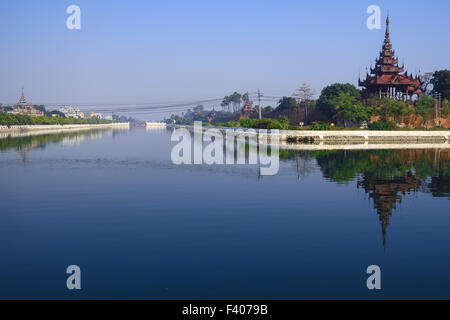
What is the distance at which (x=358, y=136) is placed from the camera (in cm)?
6475

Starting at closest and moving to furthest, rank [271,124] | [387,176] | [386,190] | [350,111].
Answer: [386,190], [387,176], [350,111], [271,124]

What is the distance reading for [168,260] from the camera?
10734 millimetres

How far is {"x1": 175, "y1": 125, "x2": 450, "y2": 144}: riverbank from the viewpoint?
198ft

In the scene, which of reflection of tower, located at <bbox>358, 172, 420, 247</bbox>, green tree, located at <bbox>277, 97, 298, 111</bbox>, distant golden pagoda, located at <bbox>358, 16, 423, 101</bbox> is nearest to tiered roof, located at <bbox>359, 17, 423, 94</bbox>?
distant golden pagoda, located at <bbox>358, 16, 423, 101</bbox>

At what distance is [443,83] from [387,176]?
7685 centimetres

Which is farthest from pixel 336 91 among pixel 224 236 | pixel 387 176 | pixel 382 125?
pixel 224 236

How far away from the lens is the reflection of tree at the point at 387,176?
1899 centimetres

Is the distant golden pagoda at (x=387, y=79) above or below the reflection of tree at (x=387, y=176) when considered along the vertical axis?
above

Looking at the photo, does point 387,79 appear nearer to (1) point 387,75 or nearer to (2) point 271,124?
(1) point 387,75

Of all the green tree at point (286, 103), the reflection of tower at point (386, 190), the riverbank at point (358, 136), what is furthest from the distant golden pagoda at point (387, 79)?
the reflection of tower at point (386, 190)

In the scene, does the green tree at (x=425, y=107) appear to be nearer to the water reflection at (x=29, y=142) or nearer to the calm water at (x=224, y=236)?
the water reflection at (x=29, y=142)

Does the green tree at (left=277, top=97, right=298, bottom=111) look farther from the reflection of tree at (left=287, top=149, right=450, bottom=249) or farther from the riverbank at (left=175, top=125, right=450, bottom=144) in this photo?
the reflection of tree at (left=287, top=149, right=450, bottom=249)

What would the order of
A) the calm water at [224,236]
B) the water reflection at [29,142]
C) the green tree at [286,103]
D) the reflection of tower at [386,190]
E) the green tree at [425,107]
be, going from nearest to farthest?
1. the calm water at [224,236]
2. the reflection of tower at [386,190]
3. the water reflection at [29,142]
4. the green tree at [425,107]
5. the green tree at [286,103]

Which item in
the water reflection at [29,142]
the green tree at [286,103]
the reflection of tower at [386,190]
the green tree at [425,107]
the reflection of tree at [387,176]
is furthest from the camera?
the green tree at [286,103]
